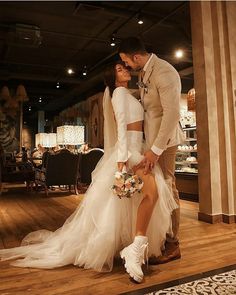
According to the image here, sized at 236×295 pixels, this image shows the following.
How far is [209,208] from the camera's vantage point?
134 inches

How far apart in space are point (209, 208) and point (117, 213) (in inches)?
68.0

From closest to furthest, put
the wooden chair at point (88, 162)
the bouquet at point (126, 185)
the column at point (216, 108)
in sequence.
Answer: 1. the bouquet at point (126, 185)
2. the column at point (216, 108)
3. the wooden chair at point (88, 162)

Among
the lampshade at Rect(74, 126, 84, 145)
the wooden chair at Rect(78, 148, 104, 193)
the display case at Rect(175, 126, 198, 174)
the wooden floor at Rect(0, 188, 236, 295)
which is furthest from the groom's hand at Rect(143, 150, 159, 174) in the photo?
the wooden chair at Rect(78, 148, 104, 193)

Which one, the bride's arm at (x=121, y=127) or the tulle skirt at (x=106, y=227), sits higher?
the bride's arm at (x=121, y=127)

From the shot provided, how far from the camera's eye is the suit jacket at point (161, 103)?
6.66 feet

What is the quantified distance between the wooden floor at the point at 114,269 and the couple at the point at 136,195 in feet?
0.33

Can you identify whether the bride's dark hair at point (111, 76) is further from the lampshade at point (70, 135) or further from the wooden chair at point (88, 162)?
the wooden chair at point (88, 162)

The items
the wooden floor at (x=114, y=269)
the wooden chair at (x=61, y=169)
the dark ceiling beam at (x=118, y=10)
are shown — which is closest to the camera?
the wooden floor at (x=114, y=269)

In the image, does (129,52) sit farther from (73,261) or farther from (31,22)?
(31,22)

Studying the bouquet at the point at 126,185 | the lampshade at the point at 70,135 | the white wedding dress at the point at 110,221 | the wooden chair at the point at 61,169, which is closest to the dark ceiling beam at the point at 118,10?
the lampshade at the point at 70,135

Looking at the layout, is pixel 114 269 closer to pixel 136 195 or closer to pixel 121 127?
pixel 136 195

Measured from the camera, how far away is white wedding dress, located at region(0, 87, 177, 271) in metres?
2.05

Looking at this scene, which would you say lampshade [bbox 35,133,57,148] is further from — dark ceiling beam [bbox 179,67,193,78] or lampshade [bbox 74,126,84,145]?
dark ceiling beam [bbox 179,67,193,78]

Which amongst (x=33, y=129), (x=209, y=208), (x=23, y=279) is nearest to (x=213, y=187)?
(x=209, y=208)
